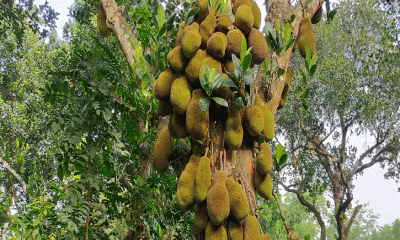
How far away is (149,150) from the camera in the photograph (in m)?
1.56

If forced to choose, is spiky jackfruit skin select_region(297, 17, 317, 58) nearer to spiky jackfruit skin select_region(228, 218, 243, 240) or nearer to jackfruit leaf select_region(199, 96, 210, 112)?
jackfruit leaf select_region(199, 96, 210, 112)

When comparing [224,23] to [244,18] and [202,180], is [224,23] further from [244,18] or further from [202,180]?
[202,180]

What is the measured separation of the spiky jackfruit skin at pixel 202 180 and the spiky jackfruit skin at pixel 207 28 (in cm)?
38

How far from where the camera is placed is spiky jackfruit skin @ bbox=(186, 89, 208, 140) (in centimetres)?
84

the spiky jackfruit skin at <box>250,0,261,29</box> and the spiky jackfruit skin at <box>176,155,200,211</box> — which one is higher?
the spiky jackfruit skin at <box>250,0,261,29</box>

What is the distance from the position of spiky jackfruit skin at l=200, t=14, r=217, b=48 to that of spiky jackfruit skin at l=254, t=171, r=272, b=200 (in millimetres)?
429

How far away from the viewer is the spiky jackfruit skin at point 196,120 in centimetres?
84

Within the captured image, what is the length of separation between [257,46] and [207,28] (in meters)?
0.17

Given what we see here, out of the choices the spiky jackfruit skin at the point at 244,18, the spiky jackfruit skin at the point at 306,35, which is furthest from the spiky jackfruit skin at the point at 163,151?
the spiky jackfruit skin at the point at 306,35

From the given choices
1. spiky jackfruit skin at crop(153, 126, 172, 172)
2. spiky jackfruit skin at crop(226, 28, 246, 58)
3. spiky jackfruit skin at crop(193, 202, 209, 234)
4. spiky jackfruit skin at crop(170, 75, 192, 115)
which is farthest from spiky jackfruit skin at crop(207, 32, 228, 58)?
spiky jackfruit skin at crop(193, 202, 209, 234)

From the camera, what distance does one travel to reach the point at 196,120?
84 centimetres

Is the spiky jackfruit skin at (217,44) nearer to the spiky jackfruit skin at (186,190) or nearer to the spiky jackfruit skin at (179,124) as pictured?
the spiky jackfruit skin at (179,124)

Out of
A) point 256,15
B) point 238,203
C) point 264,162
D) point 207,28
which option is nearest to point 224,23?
point 207,28

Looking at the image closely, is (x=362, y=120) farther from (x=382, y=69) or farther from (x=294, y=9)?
(x=294, y=9)
